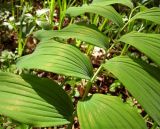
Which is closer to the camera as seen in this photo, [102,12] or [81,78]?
[81,78]

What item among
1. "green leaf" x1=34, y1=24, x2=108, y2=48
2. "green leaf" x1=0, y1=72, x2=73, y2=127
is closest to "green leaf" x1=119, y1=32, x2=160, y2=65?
"green leaf" x1=34, y1=24, x2=108, y2=48

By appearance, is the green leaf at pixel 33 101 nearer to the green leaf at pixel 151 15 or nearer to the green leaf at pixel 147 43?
the green leaf at pixel 147 43

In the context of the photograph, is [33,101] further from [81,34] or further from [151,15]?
[151,15]

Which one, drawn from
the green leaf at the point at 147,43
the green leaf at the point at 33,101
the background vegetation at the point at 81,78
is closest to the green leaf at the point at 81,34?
the background vegetation at the point at 81,78

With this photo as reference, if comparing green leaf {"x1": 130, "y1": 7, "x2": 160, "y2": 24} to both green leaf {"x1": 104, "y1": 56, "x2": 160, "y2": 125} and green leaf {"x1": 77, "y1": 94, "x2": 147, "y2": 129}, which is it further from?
green leaf {"x1": 77, "y1": 94, "x2": 147, "y2": 129}

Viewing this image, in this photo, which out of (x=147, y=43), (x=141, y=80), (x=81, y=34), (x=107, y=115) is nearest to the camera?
(x=107, y=115)

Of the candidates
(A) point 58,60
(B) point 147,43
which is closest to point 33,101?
(A) point 58,60
